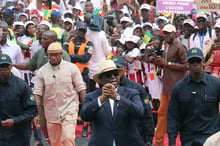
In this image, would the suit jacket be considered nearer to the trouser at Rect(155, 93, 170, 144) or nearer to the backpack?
the trouser at Rect(155, 93, 170, 144)

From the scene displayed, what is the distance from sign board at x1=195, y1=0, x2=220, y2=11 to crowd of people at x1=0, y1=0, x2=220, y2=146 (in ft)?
0.70

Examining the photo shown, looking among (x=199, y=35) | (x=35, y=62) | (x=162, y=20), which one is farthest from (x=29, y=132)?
(x=162, y=20)

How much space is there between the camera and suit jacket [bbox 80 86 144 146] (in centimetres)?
637

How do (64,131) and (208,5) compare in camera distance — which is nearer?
(64,131)

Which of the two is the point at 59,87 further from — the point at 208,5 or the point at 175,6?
the point at 175,6

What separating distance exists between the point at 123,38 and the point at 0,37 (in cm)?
360

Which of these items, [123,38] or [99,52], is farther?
[123,38]

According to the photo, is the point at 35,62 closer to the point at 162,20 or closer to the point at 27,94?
the point at 27,94

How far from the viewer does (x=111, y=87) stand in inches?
240

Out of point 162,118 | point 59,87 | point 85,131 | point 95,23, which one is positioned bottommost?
point 85,131

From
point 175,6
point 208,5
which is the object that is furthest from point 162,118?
point 175,6

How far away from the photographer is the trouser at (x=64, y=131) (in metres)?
8.72

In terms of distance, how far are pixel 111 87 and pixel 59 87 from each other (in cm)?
279

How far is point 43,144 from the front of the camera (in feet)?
35.9
